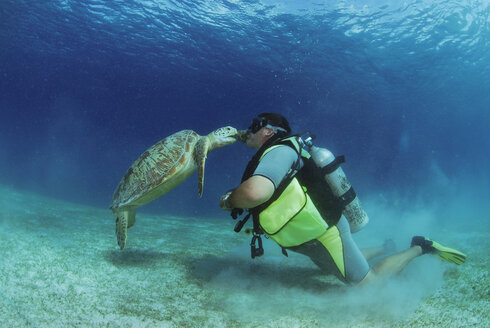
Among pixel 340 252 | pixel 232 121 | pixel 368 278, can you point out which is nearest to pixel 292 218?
pixel 340 252

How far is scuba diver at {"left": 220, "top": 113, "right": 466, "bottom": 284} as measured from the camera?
110 inches

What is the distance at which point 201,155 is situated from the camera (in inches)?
172

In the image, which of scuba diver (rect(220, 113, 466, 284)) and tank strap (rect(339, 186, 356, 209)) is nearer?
scuba diver (rect(220, 113, 466, 284))

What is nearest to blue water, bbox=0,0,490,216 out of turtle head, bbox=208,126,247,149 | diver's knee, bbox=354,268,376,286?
turtle head, bbox=208,126,247,149

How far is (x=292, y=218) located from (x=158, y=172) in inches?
91.9

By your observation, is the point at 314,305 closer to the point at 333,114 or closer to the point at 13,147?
the point at 333,114

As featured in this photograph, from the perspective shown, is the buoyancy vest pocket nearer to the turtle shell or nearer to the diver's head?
the diver's head

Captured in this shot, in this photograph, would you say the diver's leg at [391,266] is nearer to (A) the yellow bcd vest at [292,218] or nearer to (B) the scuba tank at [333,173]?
(B) the scuba tank at [333,173]

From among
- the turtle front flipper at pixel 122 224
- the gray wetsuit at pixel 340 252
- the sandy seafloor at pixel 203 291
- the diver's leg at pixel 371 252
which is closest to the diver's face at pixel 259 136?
the gray wetsuit at pixel 340 252

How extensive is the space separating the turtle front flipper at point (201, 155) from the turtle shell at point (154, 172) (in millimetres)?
118

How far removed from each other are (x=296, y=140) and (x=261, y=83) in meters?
26.7

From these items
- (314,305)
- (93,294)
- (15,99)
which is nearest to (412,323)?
(314,305)

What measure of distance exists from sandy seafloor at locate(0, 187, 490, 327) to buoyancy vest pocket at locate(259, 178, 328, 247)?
32.0 inches

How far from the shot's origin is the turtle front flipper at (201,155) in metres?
4.22
